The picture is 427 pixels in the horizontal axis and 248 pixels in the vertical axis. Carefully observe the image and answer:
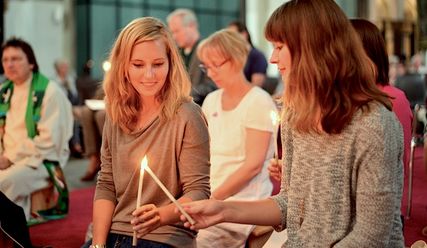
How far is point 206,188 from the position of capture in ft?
7.68

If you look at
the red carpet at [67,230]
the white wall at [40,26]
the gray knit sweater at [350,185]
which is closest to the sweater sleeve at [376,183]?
the gray knit sweater at [350,185]

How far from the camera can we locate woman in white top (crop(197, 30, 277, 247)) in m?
3.24

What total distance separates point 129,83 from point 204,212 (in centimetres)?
81

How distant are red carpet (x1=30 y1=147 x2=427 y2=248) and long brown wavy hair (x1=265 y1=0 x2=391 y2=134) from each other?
7.50 feet

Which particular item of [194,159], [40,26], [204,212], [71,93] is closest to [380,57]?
[194,159]

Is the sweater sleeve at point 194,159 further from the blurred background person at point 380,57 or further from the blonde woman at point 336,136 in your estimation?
the blurred background person at point 380,57

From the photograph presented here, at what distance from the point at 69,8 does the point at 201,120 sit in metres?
13.6

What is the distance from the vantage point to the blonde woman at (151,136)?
2344 mm

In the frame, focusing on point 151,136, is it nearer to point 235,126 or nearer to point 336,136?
point 336,136

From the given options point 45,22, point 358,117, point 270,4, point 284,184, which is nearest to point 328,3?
point 358,117

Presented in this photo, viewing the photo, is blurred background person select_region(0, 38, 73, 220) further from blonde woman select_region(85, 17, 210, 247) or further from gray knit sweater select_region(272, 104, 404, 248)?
gray knit sweater select_region(272, 104, 404, 248)

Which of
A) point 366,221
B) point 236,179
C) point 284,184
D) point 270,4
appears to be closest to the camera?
point 366,221

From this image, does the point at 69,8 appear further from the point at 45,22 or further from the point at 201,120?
the point at 201,120

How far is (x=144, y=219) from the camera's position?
6.32ft
